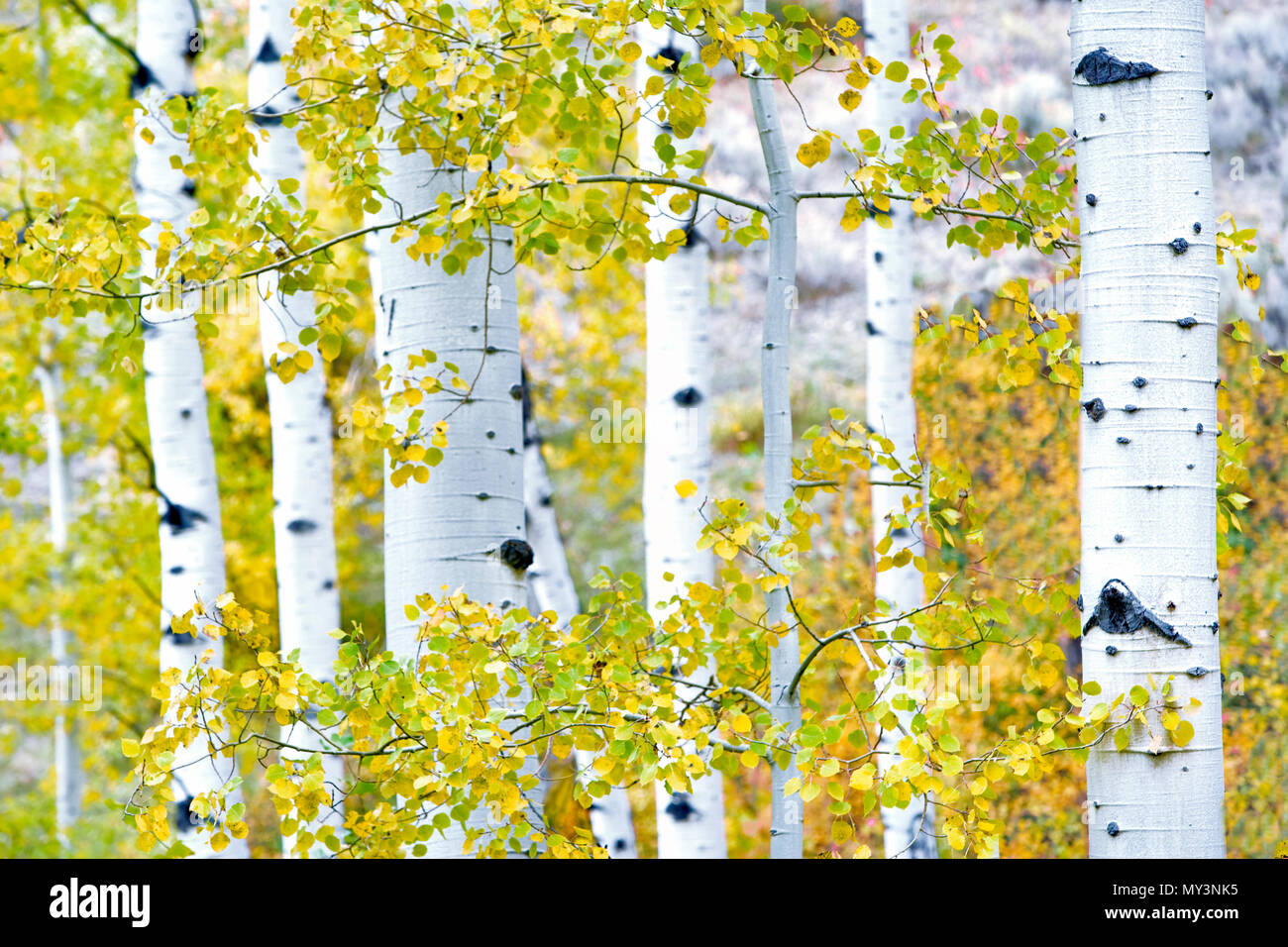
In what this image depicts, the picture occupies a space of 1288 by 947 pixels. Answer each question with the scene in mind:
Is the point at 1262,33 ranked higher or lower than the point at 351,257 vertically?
higher

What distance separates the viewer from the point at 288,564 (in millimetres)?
4438

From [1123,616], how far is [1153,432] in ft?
1.10

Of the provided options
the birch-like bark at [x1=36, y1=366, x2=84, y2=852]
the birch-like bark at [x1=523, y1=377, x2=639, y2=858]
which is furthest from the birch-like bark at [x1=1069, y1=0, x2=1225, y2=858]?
the birch-like bark at [x1=36, y1=366, x2=84, y2=852]

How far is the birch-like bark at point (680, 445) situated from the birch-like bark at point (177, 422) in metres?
1.68

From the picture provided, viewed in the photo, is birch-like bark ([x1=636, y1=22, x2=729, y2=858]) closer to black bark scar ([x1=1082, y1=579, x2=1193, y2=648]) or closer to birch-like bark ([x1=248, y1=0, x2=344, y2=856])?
birch-like bark ([x1=248, y1=0, x2=344, y2=856])

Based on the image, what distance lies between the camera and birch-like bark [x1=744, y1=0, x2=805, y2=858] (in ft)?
7.32

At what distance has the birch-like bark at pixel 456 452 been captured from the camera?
8.42 feet

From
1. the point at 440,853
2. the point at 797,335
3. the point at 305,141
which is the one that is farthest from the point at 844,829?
the point at 797,335

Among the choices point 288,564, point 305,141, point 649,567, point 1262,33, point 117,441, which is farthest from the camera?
point 1262,33

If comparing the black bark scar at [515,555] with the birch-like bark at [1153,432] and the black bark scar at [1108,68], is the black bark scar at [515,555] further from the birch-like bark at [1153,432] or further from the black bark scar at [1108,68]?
the black bark scar at [1108,68]

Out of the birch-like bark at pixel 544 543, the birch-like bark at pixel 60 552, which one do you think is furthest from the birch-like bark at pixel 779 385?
the birch-like bark at pixel 60 552
